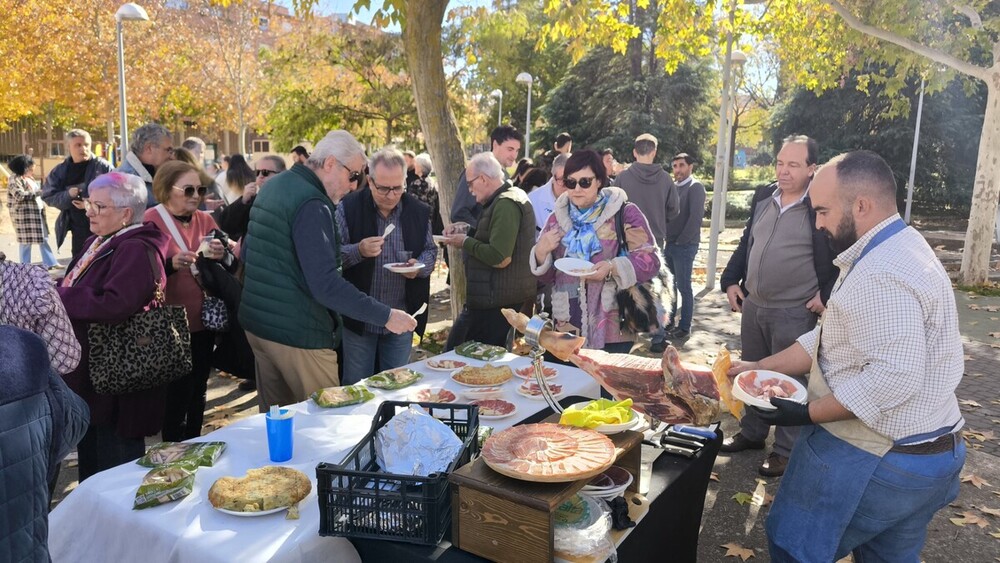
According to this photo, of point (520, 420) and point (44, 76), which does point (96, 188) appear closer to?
point (520, 420)

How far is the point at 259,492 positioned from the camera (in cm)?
227

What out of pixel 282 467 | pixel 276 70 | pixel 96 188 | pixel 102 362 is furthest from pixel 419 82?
pixel 276 70

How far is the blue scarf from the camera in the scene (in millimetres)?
4172

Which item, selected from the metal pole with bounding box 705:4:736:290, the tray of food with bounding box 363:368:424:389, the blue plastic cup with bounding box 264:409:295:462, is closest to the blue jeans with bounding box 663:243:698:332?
the metal pole with bounding box 705:4:736:290

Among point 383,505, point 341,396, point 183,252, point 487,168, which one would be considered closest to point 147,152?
point 183,252

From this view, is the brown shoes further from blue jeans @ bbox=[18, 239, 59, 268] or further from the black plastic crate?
blue jeans @ bbox=[18, 239, 59, 268]

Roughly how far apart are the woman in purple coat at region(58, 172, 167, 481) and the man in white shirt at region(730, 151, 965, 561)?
295 centimetres

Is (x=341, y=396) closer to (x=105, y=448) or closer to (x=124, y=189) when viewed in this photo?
(x=105, y=448)

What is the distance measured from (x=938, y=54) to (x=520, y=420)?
11.0 m

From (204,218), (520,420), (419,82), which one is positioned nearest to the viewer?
(520,420)

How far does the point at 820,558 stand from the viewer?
2.48 meters

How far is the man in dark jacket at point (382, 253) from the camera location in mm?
4543

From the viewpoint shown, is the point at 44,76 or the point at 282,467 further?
the point at 44,76

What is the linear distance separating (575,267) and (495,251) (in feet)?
3.02
